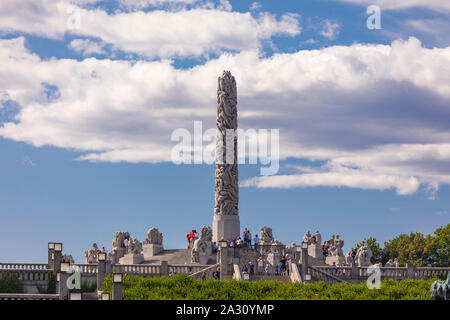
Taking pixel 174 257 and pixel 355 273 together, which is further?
pixel 174 257

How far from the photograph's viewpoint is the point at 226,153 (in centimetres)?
6869

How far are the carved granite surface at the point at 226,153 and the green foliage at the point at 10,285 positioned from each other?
23.1m

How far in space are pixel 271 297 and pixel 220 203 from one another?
95.9 ft

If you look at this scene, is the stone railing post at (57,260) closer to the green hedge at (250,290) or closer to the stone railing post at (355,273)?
the green hedge at (250,290)

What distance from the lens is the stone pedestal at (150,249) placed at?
210ft

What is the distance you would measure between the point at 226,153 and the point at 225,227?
582 centimetres

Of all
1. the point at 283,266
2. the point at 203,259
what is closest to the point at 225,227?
the point at 203,259

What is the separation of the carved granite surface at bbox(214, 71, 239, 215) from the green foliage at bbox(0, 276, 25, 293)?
75.7 feet

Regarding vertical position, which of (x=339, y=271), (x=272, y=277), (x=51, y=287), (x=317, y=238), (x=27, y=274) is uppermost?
(x=317, y=238)

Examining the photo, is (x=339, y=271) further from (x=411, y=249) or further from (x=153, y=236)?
(x=411, y=249)

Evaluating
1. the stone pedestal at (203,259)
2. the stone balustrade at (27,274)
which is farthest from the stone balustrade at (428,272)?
the stone balustrade at (27,274)

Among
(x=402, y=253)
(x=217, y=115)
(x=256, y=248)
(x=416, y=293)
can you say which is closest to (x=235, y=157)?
(x=217, y=115)
